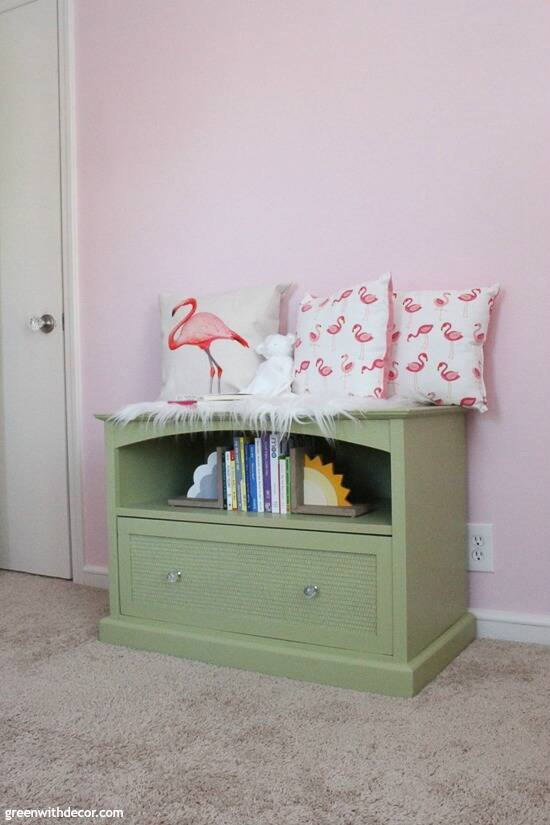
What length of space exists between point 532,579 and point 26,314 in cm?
178

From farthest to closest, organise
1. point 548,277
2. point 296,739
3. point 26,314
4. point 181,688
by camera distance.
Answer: point 26,314, point 548,277, point 181,688, point 296,739

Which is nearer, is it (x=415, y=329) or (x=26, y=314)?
(x=415, y=329)

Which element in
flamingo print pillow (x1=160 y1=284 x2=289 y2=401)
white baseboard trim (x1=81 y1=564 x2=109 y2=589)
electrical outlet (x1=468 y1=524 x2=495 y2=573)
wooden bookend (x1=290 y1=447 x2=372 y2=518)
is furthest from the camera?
white baseboard trim (x1=81 y1=564 x2=109 y2=589)

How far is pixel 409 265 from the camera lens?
1858 millimetres

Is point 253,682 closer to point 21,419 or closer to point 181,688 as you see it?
point 181,688

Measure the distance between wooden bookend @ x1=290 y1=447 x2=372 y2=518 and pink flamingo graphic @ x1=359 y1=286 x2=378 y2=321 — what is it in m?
0.37

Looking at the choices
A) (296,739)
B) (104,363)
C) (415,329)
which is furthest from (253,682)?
(104,363)

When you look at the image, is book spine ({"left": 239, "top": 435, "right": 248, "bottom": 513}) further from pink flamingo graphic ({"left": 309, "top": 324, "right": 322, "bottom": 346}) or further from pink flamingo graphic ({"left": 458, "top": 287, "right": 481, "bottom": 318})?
pink flamingo graphic ({"left": 458, "top": 287, "right": 481, "bottom": 318})

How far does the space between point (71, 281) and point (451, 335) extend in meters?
1.30

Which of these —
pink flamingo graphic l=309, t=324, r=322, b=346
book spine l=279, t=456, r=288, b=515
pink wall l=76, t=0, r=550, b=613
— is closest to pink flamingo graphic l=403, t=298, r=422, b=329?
pink wall l=76, t=0, r=550, b=613

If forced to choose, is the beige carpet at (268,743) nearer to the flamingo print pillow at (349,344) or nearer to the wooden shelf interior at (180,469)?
the wooden shelf interior at (180,469)

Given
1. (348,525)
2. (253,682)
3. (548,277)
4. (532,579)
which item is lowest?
(253,682)

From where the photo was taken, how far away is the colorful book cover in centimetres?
170

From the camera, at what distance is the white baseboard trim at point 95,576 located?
7.71 ft
